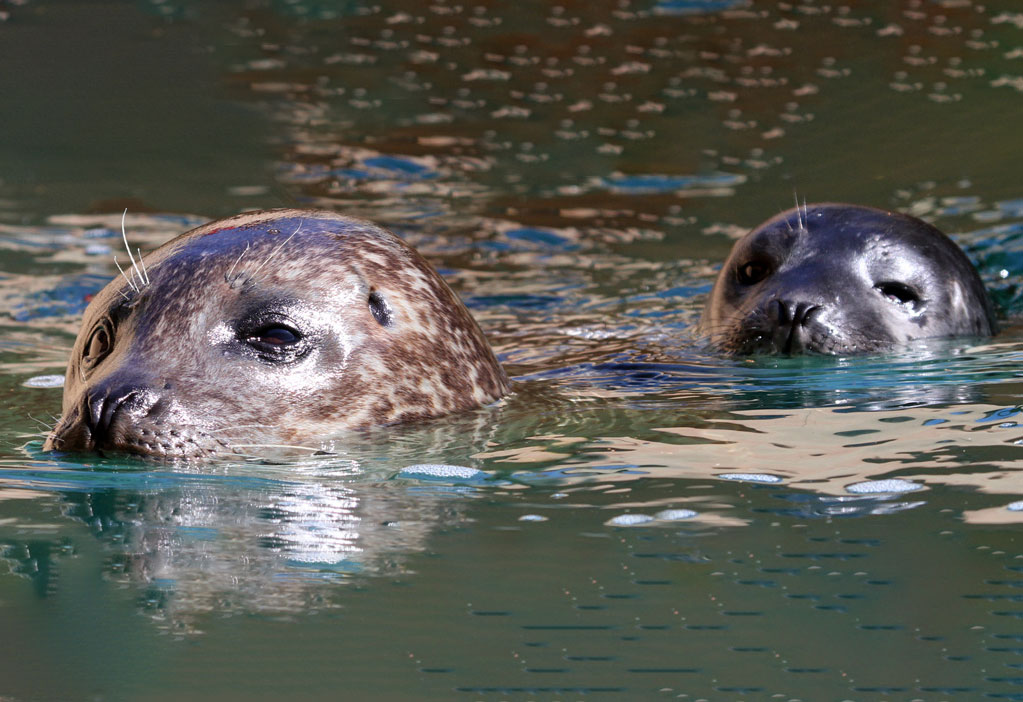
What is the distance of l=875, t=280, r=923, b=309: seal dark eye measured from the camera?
6.82 meters

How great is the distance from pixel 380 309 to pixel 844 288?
2687 mm

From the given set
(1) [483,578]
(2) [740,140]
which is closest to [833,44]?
(2) [740,140]

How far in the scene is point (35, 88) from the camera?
45.5ft

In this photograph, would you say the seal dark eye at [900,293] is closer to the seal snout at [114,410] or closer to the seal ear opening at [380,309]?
the seal ear opening at [380,309]

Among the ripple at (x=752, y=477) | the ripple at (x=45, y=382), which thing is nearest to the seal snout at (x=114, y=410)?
the ripple at (x=752, y=477)

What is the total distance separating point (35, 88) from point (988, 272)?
357 inches

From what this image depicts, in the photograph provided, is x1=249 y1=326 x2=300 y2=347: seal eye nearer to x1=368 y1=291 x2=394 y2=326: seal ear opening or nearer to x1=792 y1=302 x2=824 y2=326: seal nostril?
x1=368 y1=291 x2=394 y2=326: seal ear opening

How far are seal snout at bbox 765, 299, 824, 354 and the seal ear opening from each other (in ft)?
7.57

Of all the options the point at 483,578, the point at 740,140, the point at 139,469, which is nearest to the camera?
the point at 483,578

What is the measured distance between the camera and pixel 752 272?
7320mm

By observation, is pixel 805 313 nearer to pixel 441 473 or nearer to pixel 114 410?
pixel 441 473

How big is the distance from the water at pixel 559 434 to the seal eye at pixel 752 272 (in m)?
0.45

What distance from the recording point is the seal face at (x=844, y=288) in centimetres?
657

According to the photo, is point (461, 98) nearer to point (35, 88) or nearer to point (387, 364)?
point (35, 88)
